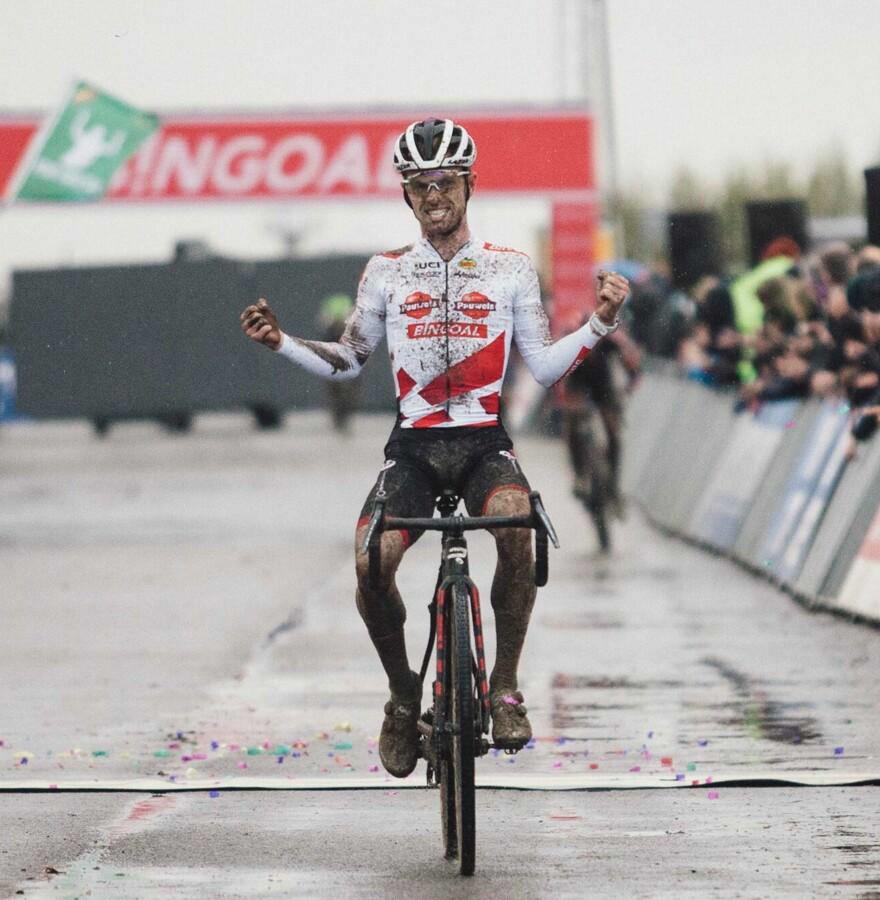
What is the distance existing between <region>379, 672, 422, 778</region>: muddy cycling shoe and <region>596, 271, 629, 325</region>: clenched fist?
1.23m

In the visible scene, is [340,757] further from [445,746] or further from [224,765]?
[445,746]

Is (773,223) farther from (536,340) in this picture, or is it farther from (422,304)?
(422,304)

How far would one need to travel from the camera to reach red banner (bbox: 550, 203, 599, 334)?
38062 millimetres

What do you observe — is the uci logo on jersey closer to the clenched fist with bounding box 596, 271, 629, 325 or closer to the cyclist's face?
the cyclist's face

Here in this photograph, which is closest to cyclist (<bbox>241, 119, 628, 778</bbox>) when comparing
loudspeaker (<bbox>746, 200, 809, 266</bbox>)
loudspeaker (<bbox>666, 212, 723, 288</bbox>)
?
loudspeaker (<bbox>746, 200, 809, 266</bbox>)

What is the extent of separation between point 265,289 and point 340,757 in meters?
38.3

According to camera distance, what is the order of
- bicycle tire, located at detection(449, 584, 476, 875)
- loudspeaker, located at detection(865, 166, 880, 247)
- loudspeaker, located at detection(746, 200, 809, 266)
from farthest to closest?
1. loudspeaker, located at detection(746, 200, 809, 266)
2. loudspeaker, located at detection(865, 166, 880, 247)
3. bicycle tire, located at detection(449, 584, 476, 875)

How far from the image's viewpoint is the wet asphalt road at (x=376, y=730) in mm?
6742

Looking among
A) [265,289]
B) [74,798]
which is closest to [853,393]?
[74,798]

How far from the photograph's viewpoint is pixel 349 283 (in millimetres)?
48438

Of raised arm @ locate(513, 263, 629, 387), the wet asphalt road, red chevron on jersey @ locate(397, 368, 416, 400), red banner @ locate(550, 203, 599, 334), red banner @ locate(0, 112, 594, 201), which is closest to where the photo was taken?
the wet asphalt road

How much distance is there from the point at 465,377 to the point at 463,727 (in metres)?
1.19

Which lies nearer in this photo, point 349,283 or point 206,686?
point 206,686

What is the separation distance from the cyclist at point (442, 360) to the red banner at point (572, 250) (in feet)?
99.6
